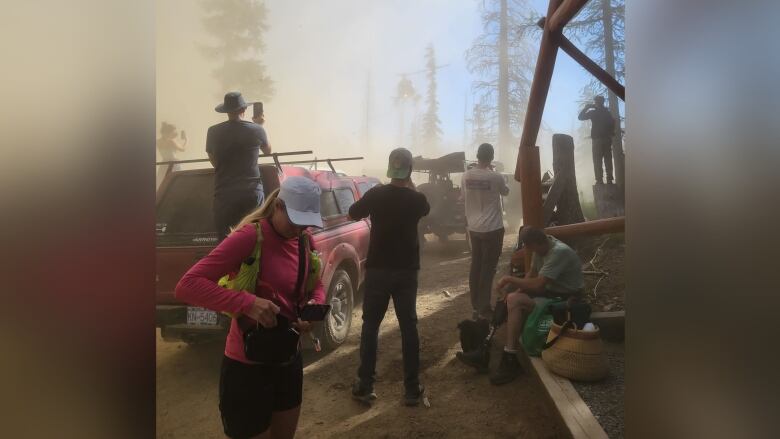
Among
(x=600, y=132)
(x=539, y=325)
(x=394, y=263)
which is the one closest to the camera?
(x=394, y=263)

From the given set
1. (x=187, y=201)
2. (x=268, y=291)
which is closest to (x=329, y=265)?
(x=187, y=201)

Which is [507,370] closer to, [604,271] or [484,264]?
[484,264]

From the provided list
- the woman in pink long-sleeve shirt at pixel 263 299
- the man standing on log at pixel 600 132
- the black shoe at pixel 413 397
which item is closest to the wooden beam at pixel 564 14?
the woman in pink long-sleeve shirt at pixel 263 299

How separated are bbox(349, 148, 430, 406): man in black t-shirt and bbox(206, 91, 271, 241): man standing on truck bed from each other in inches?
44.2

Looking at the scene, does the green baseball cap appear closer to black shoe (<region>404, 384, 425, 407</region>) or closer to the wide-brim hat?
the wide-brim hat

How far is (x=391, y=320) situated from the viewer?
597cm

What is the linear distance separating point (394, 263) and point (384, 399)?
1.28 meters

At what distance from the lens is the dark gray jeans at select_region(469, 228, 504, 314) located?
519cm

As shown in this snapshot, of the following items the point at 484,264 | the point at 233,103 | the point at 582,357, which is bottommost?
the point at 582,357

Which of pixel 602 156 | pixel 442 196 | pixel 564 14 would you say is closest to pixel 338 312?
pixel 564 14

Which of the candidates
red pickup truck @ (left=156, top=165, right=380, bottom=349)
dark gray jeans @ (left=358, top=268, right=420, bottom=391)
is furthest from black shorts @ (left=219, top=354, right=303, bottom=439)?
red pickup truck @ (left=156, top=165, right=380, bottom=349)

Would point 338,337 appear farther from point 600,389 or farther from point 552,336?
point 600,389

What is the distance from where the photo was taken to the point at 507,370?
3975 mm
